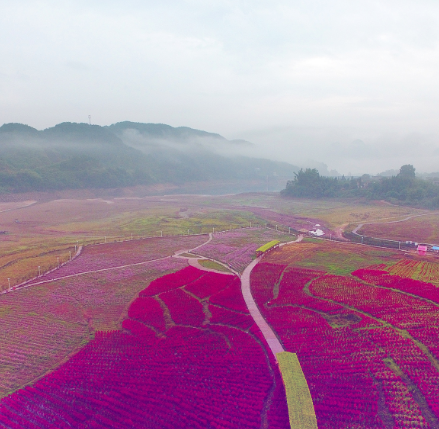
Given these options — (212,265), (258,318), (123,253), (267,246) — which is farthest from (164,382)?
(267,246)

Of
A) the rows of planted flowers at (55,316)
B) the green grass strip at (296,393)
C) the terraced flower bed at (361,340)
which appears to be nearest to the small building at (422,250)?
the terraced flower bed at (361,340)

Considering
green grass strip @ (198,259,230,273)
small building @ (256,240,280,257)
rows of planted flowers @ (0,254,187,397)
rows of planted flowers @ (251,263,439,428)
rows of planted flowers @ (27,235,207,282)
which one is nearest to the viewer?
rows of planted flowers @ (251,263,439,428)

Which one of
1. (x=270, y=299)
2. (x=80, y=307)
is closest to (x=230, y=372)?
(x=270, y=299)

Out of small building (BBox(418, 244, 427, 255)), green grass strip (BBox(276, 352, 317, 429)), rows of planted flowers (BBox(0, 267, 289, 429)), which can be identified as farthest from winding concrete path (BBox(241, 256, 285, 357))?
small building (BBox(418, 244, 427, 255))

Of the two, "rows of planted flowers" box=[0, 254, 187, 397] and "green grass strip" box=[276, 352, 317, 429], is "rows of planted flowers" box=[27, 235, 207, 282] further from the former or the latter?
"green grass strip" box=[276, 352, 317, 429]

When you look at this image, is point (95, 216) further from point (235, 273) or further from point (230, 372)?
point (230, 372)

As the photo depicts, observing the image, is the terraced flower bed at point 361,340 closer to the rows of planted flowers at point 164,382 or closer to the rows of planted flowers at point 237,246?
the rows of planted flowers at point 164,382
